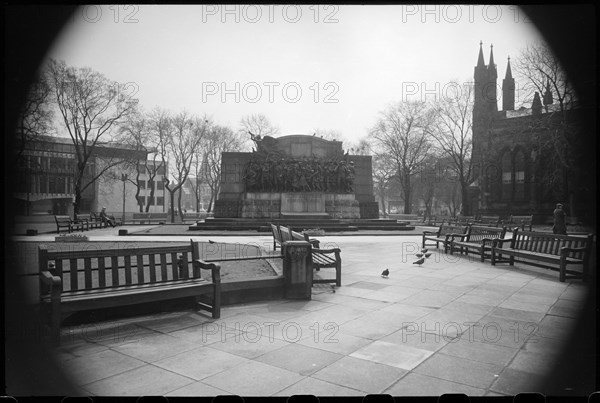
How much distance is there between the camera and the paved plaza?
3.46 meters

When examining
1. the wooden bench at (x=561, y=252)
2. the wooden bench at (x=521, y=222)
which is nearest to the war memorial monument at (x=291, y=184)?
the wooden bench at (x=521, y=222)

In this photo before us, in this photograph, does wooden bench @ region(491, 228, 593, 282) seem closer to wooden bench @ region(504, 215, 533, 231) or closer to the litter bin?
the litter bin

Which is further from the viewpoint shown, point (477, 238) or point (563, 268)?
point (477, 238)

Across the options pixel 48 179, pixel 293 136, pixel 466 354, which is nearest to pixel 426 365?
pixel 466 354

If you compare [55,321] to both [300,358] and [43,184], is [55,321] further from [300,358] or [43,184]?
[43,184]

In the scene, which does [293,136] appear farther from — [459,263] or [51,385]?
[51,385]

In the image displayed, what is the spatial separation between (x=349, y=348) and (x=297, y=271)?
2541 millimetres

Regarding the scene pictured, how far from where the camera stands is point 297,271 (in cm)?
680

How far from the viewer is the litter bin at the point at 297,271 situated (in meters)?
6.76

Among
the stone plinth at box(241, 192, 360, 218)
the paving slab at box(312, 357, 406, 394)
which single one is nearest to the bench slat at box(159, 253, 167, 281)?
the paving slab at box(312, 357, 406, 394)

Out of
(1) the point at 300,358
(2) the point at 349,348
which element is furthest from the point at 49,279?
(2) the point at 349,348

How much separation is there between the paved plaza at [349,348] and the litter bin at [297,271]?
24cm

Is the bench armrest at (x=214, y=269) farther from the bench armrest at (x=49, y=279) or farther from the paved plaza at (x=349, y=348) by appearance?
the bench armrest at (x=49, y=279)

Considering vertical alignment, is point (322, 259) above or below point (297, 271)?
below
